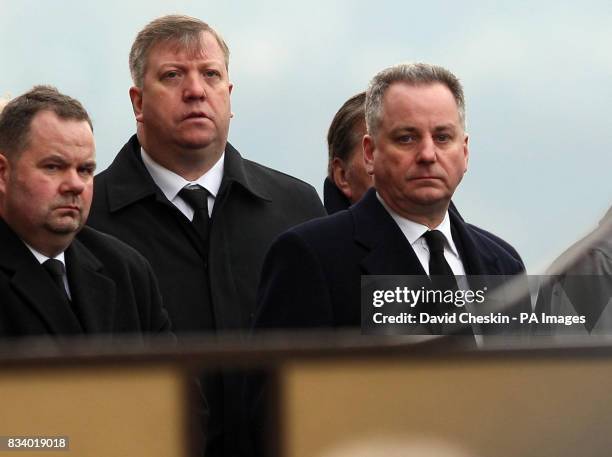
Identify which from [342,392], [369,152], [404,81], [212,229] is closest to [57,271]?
[212,229]

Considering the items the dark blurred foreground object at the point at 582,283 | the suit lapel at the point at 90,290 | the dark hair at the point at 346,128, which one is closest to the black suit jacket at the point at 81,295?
the suit lapel at the point at 90,290

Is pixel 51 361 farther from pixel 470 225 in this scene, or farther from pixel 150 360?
pixel 470 225

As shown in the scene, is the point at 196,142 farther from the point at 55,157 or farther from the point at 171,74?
the point at 55,157

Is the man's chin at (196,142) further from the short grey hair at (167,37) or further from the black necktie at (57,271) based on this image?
the black necktie at (57,271)

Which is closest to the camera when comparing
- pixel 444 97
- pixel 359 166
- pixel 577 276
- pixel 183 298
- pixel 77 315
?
pixel 577 276

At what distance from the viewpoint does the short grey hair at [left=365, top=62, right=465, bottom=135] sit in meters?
1.89

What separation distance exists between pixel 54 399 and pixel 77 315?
2.10 feet

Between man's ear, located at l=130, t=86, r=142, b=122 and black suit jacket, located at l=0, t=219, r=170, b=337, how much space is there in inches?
17.4

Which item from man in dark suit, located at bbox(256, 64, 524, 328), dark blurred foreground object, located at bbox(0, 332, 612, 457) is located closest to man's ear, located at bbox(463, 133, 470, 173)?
man in dark suit, located at bbox(256, 64, 524, 328)

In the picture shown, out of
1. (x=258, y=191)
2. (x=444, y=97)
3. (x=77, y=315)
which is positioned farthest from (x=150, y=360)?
(x=258, y=191)

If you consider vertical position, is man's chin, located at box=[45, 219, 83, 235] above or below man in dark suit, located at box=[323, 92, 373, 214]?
below

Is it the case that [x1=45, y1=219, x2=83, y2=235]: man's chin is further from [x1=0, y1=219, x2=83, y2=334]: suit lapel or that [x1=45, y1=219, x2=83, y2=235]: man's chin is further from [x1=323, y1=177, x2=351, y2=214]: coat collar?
[x1=323, y1=177, x2=351, y2=214]: coat collar

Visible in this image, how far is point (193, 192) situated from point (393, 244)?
1.76 ft

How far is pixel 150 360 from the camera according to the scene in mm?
846
